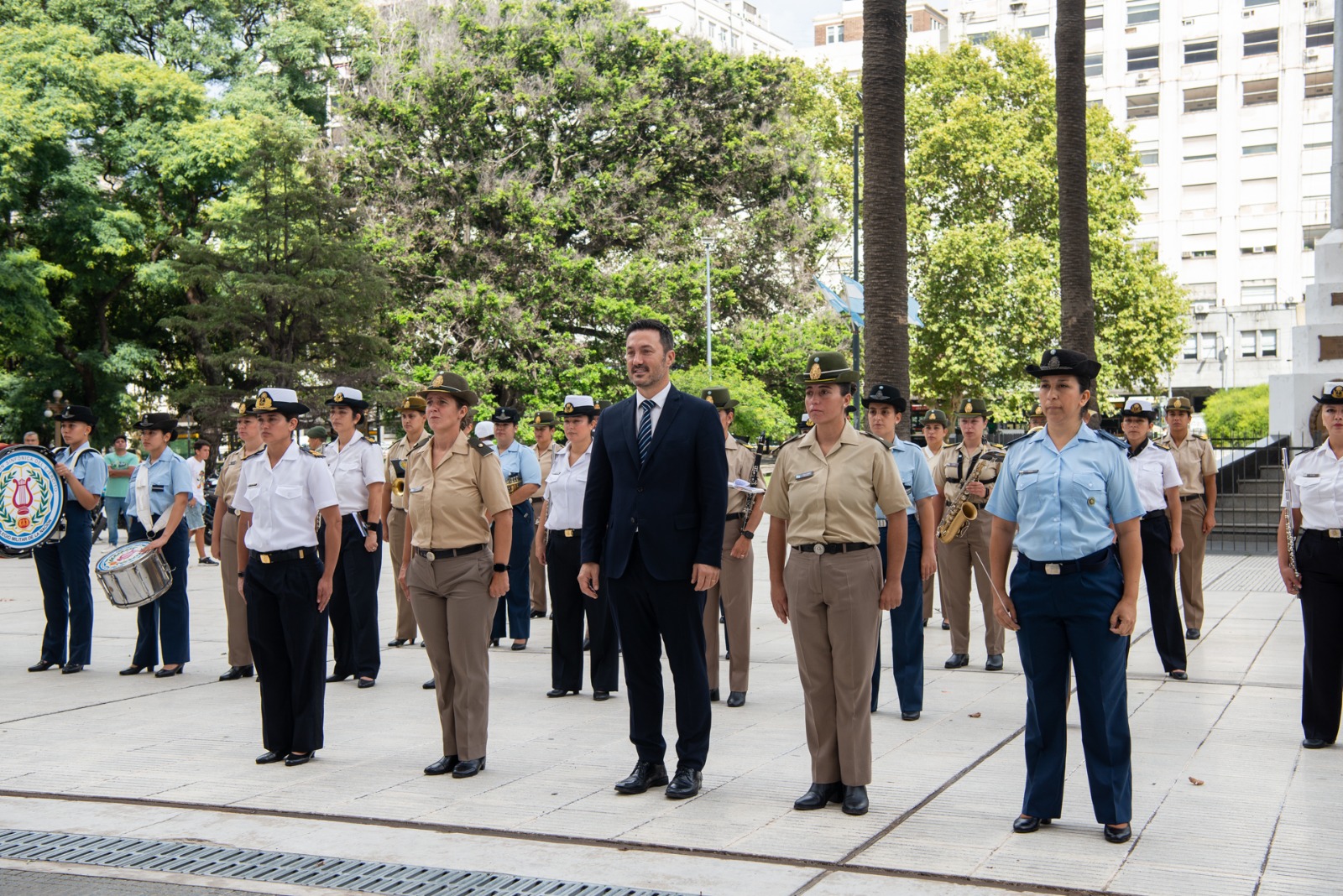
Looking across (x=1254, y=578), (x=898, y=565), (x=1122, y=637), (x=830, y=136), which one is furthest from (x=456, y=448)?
(x=830, y=136)

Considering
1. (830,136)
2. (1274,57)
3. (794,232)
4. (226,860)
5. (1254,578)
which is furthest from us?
(1274,57)

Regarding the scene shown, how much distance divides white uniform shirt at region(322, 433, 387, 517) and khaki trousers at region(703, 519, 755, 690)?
9.49ft

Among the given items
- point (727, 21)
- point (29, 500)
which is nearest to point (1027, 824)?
point (29, 500)

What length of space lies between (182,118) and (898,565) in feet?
121

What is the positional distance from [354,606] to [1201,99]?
253 feet

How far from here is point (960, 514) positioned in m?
10.6

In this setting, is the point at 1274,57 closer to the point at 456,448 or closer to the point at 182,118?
the point at 182,118

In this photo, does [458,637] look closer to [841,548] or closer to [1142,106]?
[841,548]

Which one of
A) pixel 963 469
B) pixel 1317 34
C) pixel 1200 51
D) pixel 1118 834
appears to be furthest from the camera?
pixel 1200 51

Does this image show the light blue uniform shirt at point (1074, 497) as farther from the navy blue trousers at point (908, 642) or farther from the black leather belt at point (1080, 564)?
the navy blue trousers at point (908, 642)

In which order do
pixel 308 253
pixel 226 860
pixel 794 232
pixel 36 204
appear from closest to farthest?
1. pixel 226 860
2. pixel 308 253
3. pixel 36 204
4. pixel 794 232

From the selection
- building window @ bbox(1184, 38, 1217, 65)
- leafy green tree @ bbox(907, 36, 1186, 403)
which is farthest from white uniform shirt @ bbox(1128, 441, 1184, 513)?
building window @ bbox(1184, 38, 1217, 65)

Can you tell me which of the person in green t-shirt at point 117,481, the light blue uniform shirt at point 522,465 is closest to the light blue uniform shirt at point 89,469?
the light blue uniform shirt at point 522,465

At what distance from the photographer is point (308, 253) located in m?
32.3
